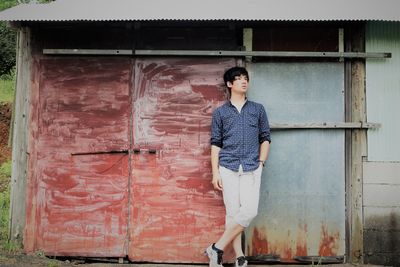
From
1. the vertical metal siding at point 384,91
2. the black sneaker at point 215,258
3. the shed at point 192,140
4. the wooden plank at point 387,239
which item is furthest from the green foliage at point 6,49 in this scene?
the wooden plank at point 387,239

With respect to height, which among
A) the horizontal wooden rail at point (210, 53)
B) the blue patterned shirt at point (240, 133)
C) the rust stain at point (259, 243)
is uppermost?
the horizontal wooden rail at point (210, 53)

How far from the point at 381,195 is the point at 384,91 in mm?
1243

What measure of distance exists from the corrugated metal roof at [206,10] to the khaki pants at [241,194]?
167cm

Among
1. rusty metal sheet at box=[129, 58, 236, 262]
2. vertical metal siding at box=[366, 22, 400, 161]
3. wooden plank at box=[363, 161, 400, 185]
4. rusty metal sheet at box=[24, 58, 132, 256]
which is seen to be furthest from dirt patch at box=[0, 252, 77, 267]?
vertical metal siding at box=[366, 22, 400, 161]

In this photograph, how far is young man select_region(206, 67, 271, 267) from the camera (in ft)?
15.9

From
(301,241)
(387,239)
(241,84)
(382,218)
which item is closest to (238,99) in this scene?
(241,84)

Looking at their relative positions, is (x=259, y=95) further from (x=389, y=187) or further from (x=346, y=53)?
(x=389, y=187)

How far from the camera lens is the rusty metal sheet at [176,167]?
17.6 feet

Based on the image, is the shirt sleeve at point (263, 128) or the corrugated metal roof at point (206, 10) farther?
the shirt sleeve at point (263, 128)

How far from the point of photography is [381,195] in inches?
212

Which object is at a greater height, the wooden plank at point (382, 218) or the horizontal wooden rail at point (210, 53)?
the horizontal wooden rail at point (210, 53)

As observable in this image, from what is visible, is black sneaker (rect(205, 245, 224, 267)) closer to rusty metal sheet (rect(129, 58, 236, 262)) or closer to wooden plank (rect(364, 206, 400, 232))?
rusty metal sheet (rect(129, 58, 236, 262))

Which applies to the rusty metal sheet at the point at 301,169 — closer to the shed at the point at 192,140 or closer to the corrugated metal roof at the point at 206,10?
the shed at the point at 192,140

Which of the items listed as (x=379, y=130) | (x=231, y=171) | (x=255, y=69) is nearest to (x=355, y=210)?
(x=379, y=130)
